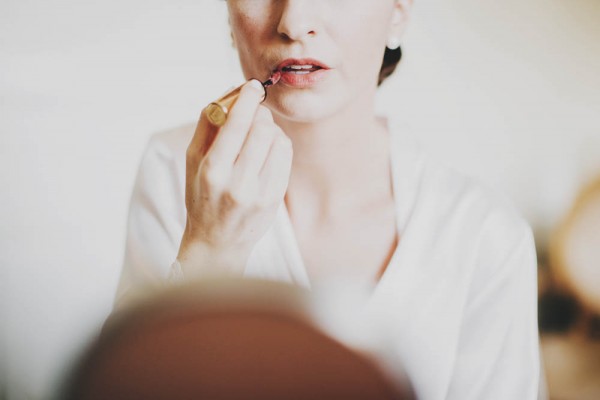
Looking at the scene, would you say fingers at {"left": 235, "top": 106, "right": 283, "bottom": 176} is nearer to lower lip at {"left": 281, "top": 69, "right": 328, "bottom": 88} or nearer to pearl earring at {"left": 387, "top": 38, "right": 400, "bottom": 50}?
lower lip at {"left": 281, "top": 69, "right": 328, "bottom": 88}

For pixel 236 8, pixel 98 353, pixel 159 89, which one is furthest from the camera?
pixel 159 89

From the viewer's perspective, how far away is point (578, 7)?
1.91 ft

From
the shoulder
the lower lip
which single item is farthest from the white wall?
the lower lip

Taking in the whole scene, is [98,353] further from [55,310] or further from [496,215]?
[55,310]

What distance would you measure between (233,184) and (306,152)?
17 centimetres

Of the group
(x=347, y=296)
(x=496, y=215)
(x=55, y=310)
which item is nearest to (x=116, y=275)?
(x=55, y=310)

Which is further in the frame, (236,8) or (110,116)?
(110,116)

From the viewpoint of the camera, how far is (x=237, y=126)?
0.43 meters

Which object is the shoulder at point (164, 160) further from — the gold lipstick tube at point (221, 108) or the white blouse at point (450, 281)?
the gold lipstick tube at point (221, 108)

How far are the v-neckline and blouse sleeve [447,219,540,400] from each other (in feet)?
0.28

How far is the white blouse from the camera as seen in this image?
548mm

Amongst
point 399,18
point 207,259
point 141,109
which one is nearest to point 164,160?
point 141,109

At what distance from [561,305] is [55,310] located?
622 millimetres

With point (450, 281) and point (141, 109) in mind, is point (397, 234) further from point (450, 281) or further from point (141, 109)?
point (141, 109)
